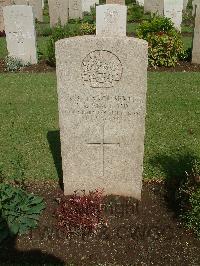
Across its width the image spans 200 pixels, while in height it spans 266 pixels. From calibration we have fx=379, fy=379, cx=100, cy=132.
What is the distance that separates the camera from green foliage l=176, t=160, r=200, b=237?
4152 millimetres

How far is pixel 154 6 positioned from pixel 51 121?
49.5 feet

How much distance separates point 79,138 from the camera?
458 cm

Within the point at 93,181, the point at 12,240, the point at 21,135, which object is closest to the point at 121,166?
the point at 93,181

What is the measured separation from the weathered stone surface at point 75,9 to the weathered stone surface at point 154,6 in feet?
12.7

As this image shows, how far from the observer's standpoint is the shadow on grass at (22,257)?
401cm

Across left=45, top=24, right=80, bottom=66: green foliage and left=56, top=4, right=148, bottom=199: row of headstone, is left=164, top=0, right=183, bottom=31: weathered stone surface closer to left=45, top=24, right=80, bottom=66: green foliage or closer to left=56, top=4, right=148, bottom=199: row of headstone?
left=45, top=24, right=80, bottom=66: green foliage

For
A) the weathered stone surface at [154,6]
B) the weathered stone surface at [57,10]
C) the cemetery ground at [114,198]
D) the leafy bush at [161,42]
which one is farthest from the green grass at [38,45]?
the weathered stone surface at [154,6]

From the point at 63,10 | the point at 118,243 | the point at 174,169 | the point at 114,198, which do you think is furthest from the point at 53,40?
the point at 118,243

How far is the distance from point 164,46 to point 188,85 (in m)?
2.13

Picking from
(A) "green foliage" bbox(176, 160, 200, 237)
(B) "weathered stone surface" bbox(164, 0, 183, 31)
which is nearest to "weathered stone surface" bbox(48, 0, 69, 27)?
(B) "weathered stone surface" bbox(164, 0, 183, 31)

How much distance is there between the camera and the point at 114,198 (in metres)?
4.93

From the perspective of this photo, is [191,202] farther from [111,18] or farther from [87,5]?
[87,5]

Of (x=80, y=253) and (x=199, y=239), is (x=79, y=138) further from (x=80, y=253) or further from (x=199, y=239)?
(x=199, y=239)

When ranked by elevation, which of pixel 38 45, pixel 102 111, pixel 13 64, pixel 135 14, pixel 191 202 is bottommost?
pixel 191 202
